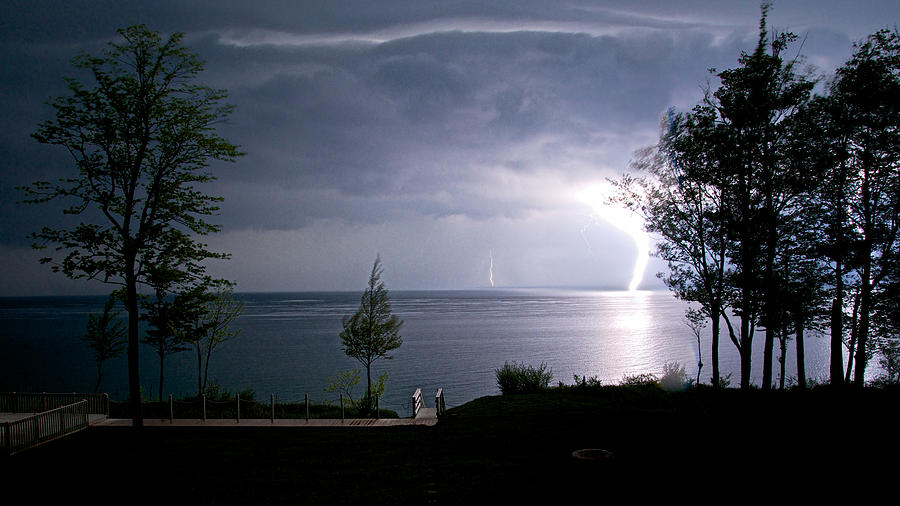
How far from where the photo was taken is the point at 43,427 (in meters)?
17.5

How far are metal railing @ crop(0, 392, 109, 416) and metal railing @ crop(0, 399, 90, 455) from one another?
837 millimetres

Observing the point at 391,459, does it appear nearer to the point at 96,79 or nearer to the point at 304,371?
the point at 96,79

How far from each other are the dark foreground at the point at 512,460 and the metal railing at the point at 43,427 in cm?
63

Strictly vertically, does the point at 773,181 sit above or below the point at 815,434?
above

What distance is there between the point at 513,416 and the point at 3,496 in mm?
16356

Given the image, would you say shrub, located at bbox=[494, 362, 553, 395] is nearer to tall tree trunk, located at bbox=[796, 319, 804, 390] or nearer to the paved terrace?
the paved terrace

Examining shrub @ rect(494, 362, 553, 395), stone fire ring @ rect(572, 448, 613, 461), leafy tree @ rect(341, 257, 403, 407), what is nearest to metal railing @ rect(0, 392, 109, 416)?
leafy tree @ rect(341, 257, 403, 407)

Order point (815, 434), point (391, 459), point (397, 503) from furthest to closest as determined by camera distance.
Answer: point (391, 459), point (815, 434), point (397, 503)

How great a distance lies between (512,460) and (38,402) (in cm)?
2010

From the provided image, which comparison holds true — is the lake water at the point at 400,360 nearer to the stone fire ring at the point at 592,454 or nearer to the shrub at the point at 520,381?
the shrub at the point at 520,381

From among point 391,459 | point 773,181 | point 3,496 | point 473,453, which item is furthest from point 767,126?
point 3,496

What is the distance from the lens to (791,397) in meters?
18.5

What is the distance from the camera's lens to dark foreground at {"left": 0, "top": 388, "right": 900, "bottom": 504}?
11.1 metres

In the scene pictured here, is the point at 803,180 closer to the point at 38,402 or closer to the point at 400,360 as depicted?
the point at 38,402
